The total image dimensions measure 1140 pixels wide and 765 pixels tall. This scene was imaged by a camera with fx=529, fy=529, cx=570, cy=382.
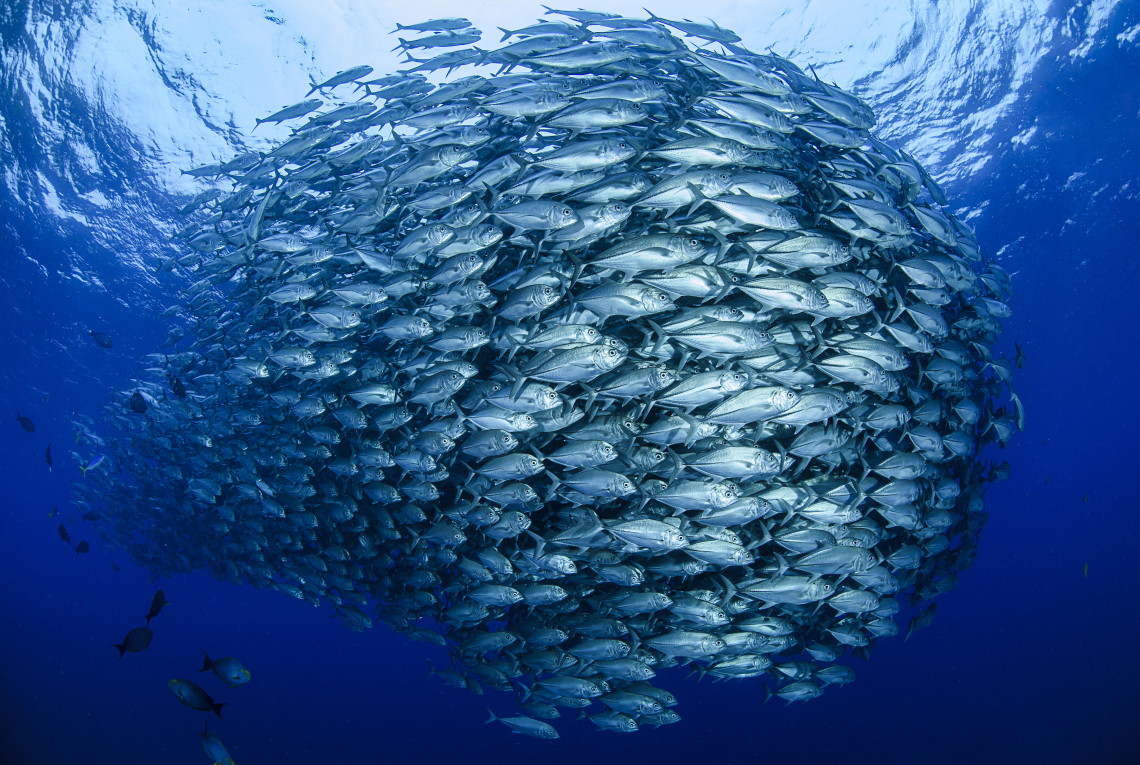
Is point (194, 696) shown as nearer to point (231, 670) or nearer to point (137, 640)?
point (231, 670)

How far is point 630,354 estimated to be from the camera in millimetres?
4789

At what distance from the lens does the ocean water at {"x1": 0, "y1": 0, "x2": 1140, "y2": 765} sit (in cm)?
1153

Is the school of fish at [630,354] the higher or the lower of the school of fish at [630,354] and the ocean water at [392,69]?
the lower

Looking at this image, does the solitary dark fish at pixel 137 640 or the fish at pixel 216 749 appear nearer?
the fish at pixel 216 749

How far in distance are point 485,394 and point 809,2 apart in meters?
11.6

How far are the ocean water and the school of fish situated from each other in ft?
23.5

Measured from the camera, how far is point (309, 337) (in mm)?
5781

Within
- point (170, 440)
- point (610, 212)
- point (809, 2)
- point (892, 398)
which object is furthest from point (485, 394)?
point (809, 2)

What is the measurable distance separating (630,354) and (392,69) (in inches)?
406

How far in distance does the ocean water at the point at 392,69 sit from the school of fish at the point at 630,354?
23.5ft

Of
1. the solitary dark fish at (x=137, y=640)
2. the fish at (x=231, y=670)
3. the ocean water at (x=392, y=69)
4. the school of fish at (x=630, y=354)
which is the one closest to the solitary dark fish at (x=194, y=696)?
the fish at (x=231, y=670)

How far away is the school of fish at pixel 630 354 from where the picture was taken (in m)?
4.20

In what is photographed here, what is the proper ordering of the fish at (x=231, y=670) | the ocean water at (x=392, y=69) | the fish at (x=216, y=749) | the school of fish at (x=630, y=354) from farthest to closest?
the ocean water at (x=392, y=69) < the fish at (x=216, y=749) < the fish at (x=231, y=670) < the school of fish at (x=630, y=354)

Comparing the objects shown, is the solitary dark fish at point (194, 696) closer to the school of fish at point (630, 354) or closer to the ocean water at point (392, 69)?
the school of fish at point (630, 354)
